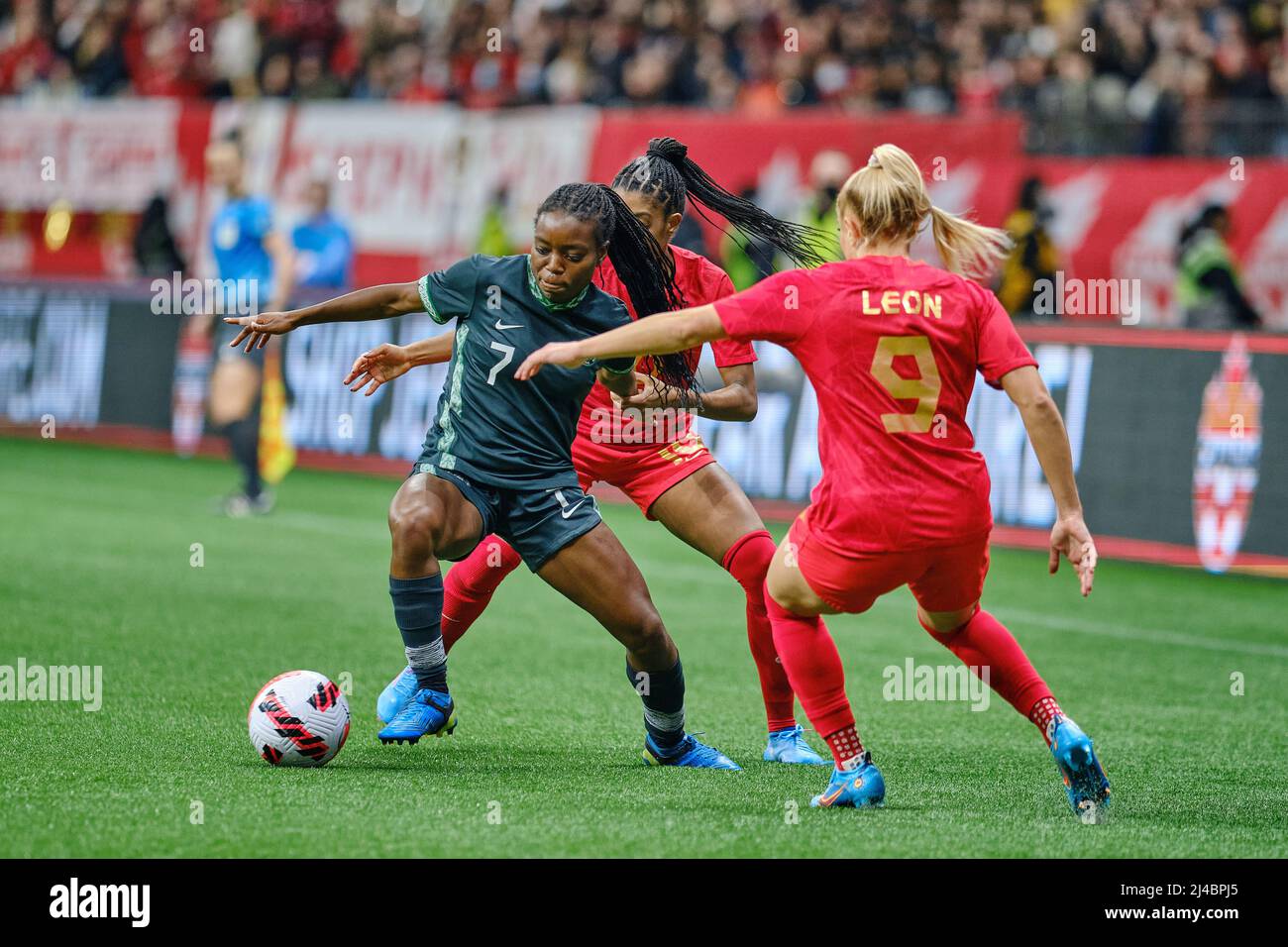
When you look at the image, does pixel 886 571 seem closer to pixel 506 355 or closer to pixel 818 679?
pixel 818 679

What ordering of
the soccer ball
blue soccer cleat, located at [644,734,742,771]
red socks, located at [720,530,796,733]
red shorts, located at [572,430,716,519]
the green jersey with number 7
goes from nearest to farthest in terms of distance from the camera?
the soccer ball, the green jersey with number 7, blue soccer cleat, located at [644,734,742,771], red socks, located at [720,530,796,733], red shorts, located at [572,430,716,519]

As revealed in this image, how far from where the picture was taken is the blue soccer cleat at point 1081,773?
5.56 meters

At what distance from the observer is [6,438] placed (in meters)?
18.8

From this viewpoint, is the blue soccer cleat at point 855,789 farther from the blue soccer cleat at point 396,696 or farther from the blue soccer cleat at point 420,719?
the blue soccer cleat at point 396,696

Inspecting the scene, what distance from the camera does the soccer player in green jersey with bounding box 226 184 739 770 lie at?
6.17 metres

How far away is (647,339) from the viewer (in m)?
5.34

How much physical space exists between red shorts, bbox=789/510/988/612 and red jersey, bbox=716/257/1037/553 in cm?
4

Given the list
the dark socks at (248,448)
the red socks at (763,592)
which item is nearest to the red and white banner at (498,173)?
the dark socks at (248,448)

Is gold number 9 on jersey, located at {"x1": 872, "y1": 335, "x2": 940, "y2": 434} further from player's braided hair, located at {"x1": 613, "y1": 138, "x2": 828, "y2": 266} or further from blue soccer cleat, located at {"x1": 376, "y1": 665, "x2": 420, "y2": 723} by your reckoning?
blue soccer cleat, located at {"x1": 376, "y1": 665, "x2": 420, "y2": 723}

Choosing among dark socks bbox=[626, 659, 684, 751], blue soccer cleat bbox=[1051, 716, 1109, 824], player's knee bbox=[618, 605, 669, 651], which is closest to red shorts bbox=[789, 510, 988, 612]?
blue soccer cleat bbox=[1051, 716, 1109, 824]

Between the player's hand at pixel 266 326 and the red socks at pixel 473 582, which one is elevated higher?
the player's hand at pixel 266 326

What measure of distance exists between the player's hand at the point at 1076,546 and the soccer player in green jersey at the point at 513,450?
4.95 ft

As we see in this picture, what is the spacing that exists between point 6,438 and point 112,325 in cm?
170
